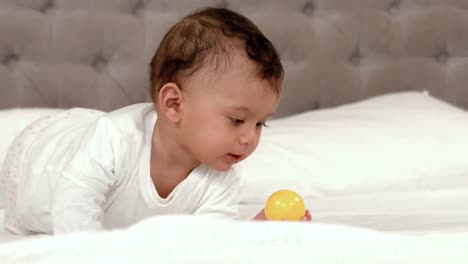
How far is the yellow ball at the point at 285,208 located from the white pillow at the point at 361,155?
47 centimetres

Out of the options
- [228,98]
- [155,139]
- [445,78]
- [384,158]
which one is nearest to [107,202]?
[155,139]

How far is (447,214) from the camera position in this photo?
1.55 metres

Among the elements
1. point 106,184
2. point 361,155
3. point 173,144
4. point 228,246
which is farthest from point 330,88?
point 228,246

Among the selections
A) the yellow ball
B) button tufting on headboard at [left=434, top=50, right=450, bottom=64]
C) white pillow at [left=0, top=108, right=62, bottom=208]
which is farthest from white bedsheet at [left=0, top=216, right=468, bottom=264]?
button tufting on headboard at [left=434, top=50, right=450, bottom=64]

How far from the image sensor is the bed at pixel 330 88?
182 centimetres

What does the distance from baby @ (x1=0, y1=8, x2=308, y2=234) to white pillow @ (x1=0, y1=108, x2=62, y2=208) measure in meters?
0.31

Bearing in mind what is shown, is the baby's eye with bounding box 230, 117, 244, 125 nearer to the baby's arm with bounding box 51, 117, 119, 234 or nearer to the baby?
the baby

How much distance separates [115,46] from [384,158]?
858 millimetres

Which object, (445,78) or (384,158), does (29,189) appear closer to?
(384,158)

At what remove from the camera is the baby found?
133 cm

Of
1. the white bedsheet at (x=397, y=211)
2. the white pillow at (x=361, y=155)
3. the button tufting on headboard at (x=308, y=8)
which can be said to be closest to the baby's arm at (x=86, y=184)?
the white bedsheet at (x=397, y=211)

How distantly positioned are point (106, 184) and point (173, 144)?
15cm

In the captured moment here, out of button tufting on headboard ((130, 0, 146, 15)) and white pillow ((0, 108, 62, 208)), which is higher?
button tufting on headboard ((130, 0, 146, 15))

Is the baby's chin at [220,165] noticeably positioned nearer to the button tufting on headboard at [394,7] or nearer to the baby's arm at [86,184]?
the baby's arm at [86,184]
